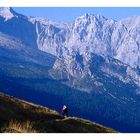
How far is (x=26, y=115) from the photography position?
95.1 ft
